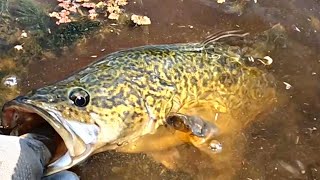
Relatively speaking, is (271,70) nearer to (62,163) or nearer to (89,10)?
(89,10)

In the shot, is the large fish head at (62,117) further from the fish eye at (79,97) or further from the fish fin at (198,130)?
the fish fin at (198,130)

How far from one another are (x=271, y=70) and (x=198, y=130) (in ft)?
3.58

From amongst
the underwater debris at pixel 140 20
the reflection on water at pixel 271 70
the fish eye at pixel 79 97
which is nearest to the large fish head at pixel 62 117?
the fish eye at pixel 79 97

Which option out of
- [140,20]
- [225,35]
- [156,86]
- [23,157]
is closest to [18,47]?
[140,20]

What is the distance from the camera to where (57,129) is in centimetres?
379

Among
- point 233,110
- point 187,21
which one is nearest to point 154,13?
point 187,21

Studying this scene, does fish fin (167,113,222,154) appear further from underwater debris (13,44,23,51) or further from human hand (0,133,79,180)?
underwater debris (13,44,23,51)

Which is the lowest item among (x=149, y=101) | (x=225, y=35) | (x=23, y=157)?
(x=225, y=35)

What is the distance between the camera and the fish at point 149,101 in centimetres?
393

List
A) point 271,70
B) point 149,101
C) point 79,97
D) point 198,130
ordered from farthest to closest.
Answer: point 271,70
point 198,130
point 149,101
point 79,97

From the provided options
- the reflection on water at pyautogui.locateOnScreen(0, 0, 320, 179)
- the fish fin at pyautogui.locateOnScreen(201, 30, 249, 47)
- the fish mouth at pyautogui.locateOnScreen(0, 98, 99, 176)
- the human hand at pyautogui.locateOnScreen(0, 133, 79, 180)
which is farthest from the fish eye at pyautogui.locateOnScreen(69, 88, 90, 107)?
the fish fin at pyautogui.locateOnScreen(201, 30, 249, 47)

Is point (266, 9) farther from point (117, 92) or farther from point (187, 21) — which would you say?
point (117, 92)

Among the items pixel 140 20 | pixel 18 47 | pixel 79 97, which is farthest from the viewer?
pixel 140 20

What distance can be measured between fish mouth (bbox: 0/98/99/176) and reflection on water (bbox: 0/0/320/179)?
0.59 metres
